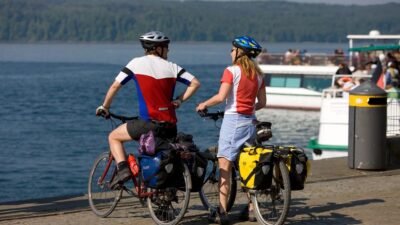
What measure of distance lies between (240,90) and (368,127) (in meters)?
4.18

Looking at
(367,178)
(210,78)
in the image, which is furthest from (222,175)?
(210,78)

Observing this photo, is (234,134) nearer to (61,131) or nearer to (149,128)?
(149,128)

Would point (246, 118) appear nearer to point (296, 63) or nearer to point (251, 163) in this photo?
point (251, 163)

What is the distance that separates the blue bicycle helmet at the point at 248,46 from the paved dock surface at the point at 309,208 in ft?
4.84

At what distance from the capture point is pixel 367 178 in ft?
39.4

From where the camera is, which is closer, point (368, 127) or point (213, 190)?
point (213, 190)

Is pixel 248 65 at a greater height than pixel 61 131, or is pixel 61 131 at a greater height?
pixel 248 65

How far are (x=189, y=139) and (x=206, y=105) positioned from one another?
1.05 feet

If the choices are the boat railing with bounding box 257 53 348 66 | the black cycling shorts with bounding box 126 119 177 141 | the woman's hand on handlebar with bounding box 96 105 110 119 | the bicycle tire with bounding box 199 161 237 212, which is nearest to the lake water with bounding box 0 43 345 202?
the boat railing with bounding box 257 53 348 66

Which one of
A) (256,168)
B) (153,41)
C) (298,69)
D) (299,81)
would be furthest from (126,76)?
(299,81)

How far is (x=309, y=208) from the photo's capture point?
968cm

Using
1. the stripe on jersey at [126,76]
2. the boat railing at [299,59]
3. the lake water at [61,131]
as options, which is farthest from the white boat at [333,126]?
the boat railing at [299,59]

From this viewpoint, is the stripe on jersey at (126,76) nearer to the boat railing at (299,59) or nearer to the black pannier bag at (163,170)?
the black pannier bag at (163,170)

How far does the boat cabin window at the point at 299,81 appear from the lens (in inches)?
2051
